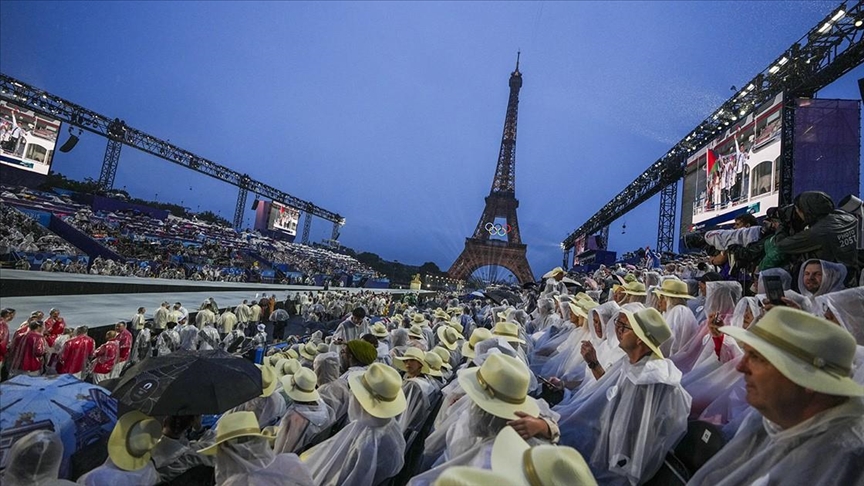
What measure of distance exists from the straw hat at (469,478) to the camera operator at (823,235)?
165 inches

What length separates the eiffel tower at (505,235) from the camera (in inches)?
2061

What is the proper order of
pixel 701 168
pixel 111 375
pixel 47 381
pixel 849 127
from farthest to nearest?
pixel 701 168 → pixel 849 127 → pixel 111 375 → pixel 47 381

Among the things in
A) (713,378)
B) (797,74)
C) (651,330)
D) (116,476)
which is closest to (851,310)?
(713,378)

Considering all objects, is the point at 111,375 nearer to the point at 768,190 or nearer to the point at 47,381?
the point at 47,381

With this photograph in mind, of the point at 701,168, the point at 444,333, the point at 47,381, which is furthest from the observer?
the point at 701,168

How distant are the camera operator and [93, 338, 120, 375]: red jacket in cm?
1065

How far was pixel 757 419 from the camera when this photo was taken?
1.60m

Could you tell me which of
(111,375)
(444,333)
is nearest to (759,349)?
(444,333)

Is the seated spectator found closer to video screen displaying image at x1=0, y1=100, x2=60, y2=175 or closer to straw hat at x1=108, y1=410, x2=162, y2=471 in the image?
straw hat at x1=108, y1=410, x2=162, y2=471

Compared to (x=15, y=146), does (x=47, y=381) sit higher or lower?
lower

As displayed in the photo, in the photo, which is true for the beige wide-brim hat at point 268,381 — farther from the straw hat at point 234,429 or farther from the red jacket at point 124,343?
the red jacket at point 124,343

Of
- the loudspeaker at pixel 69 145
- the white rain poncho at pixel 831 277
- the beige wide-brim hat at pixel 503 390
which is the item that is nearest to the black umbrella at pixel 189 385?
the beige wide-brim hat at pixel 503 390

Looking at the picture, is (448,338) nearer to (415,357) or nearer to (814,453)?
(415,357)

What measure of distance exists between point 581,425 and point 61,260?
84.8 ft
